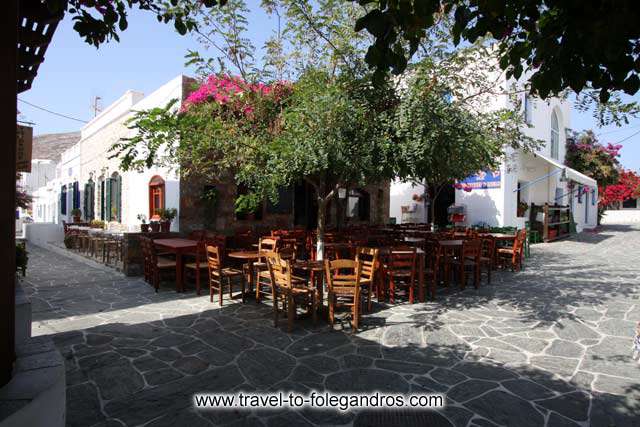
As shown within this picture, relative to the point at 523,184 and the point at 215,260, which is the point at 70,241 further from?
the point at 523,184

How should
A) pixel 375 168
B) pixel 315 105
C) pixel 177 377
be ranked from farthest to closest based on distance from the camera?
pixel 375 168 < pixel 315 105 < pixel 177 377

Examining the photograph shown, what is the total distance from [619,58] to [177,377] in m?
4.32

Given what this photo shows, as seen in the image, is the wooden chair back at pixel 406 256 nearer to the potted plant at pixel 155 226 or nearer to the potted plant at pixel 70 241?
the potted plant at pixel 155 226

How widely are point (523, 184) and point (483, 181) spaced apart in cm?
233

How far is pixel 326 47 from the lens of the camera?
20.6 feet

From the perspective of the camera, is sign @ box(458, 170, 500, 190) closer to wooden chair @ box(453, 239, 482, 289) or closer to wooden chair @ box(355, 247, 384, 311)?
wooden chair @ box(453, 239, 482, 289)

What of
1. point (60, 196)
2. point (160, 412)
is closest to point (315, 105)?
point (160, 412)

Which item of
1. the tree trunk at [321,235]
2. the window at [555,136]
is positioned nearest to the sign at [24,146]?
the tree trunk at [321,235]

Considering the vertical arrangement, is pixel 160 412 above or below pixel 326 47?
below

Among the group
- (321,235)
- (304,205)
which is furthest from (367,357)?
(304,205)

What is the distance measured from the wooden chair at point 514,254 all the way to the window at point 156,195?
9184 mm

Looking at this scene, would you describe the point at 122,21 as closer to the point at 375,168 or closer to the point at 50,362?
the point at 50,362

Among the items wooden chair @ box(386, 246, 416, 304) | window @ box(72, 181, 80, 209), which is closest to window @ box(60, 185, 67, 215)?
window @ box(72, 181, 80, 209)

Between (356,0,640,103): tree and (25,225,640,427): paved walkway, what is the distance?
8.66 feet
